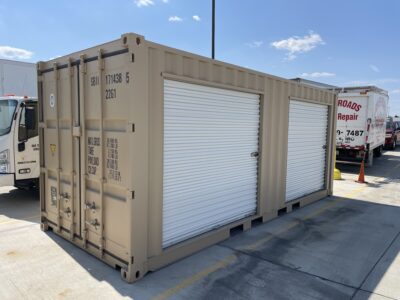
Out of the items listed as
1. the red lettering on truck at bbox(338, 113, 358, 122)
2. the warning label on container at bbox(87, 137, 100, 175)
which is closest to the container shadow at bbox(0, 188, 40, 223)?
the warning label on container at bbox(87, 137, 100, 175)

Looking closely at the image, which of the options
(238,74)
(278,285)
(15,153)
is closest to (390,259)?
(278,285)

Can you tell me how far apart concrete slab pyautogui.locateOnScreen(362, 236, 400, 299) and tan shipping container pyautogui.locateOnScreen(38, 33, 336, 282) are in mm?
2224

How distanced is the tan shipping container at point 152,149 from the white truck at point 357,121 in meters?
7.51

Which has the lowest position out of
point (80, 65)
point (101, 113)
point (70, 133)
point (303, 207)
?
point (303, 207)

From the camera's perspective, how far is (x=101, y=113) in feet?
13.9

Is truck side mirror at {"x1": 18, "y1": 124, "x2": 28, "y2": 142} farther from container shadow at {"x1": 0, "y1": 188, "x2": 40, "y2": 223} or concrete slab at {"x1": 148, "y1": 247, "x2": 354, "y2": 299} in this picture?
concrete slab at {"x1": 148, "y1": 247, "x2": 354, "y2": 299}

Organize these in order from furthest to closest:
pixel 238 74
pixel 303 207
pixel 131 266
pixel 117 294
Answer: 1. pixel 303 207
2. pixel 238 74
3. pixel 131 266
4. pixel 117 294

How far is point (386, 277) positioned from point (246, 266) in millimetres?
1834

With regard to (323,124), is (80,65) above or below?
above

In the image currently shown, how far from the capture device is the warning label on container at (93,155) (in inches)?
174

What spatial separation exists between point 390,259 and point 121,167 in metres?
4.16

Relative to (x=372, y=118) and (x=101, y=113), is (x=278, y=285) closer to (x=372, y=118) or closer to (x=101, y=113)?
(x=101, y=113)

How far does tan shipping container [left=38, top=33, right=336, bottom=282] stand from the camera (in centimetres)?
397

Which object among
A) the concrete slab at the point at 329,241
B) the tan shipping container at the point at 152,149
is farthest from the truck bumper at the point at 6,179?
the concrete slab at the point at 329,241
